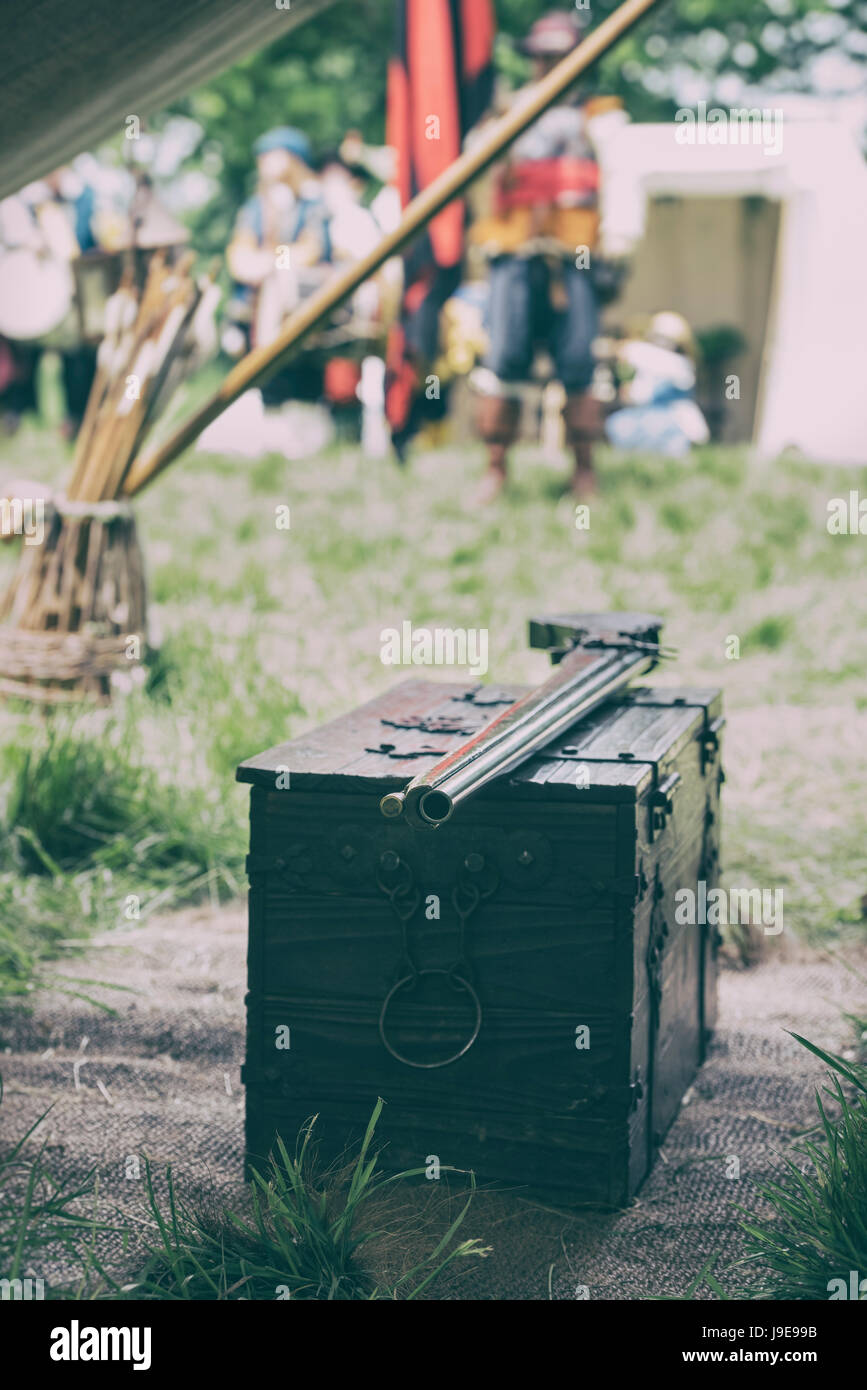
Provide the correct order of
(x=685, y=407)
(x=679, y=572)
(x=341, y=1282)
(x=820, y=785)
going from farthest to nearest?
(x=685, y=407)
(x=679, y=572)
(x=820, y=785)
(x=341, y=1282)

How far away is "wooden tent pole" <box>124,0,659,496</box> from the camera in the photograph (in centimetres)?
365

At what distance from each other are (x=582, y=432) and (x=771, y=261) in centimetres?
551

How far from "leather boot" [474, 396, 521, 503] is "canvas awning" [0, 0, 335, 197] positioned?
426cm

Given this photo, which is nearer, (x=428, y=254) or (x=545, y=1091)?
(x=545, y=1091)

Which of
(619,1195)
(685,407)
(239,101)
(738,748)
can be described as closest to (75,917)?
(619,1195)

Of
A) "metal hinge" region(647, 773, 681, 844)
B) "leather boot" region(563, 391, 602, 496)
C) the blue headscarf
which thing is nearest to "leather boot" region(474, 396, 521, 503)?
"leather boot" region(563, 391, 602, 496)

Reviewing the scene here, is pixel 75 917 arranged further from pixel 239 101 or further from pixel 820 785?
pixel 239 101

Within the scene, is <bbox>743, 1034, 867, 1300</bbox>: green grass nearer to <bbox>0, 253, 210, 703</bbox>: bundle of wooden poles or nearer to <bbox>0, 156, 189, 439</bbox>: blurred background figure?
<bbox>0, 253, 210, 703</bbox>: bundle of wooden poles

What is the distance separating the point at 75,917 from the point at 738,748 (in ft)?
7.41

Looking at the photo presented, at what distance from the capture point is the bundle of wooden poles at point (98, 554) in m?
4.82

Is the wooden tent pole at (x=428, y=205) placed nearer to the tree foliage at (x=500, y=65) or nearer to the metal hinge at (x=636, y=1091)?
the metal hinge at (x=636, y=1091)

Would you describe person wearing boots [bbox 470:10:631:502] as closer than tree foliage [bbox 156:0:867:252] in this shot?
Yes

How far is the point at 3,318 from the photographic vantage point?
1038 cm

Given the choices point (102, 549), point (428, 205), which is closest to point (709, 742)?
point (428, 205)
